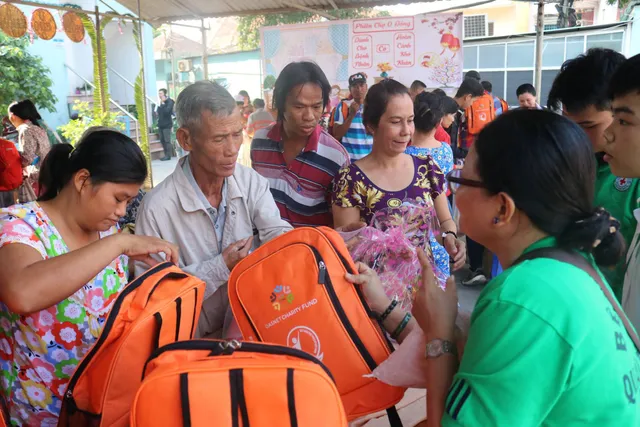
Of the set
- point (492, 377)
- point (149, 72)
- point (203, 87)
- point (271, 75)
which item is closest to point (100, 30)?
point (271, 75)

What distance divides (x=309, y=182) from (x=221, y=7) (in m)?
4.89

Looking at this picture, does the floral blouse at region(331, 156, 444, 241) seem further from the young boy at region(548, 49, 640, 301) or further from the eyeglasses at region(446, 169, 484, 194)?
the eyeglasses at region(446, 169, 484, 194)

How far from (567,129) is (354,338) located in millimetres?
811

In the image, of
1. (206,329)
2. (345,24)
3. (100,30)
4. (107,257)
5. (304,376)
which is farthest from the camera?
(100,30)

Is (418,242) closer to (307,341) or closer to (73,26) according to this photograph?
Answer: (307,341)

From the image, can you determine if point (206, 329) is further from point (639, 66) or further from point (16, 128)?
point (16, 128)

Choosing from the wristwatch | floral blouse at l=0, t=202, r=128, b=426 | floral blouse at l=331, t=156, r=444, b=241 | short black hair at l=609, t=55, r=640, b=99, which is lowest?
floral blouse at l=0, t=202, r=128, b=426

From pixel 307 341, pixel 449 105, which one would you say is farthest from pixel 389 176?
pixel 449 105

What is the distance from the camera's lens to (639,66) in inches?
61.8

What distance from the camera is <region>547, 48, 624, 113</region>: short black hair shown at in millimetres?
2025

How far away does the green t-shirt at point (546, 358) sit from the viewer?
96cm

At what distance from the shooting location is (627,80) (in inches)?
62.9

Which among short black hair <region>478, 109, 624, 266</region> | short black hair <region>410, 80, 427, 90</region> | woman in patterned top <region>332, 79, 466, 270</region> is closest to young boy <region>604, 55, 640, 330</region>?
short black hair <region>478, 109, 624, 266</region>

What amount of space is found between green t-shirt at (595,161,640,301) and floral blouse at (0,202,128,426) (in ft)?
5.82
